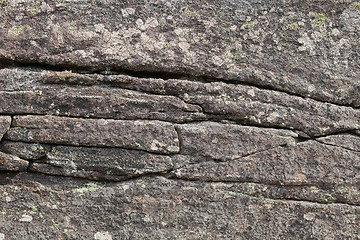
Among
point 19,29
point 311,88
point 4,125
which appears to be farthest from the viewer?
point 311,88

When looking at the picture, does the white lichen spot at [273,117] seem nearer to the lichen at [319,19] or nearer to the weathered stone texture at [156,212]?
the weathered stone texture at [156,212]

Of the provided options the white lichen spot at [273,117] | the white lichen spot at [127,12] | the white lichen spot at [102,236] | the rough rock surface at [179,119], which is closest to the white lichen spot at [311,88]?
the rough rock surface at [179,119]

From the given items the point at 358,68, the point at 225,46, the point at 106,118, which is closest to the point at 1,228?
the point at 106,118

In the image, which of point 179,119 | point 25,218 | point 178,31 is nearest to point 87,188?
point 25,218

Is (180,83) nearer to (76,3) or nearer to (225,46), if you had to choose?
(225,46)

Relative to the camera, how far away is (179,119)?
3045 millimetres

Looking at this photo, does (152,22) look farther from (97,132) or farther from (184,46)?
(97,132)

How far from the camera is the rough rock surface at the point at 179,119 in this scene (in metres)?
2.97

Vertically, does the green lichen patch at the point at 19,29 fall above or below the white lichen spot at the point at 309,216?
above

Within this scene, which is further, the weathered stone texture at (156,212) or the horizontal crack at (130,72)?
the horizontal crack at (130,72)

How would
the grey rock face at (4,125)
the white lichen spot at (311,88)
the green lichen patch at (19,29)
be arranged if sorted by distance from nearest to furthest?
the grey rock face at (4,125)
the green lichen patch at (19,29)
the white lichen spot at (311,88)

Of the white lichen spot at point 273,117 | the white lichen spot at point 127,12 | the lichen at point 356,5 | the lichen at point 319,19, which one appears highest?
the lichen at point 356,5

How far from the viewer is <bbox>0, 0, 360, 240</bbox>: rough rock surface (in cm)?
297

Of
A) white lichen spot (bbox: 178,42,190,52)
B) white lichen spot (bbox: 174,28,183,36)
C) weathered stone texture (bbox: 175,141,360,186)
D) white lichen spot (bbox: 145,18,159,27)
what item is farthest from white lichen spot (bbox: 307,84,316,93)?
white lichen spot (bbox: 145,18,159,27)
